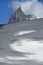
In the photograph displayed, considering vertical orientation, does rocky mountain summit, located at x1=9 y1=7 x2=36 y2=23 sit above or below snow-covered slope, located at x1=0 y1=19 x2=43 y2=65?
above

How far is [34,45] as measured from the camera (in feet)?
6.11

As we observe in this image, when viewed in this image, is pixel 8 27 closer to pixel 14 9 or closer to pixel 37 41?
pixel 14 9

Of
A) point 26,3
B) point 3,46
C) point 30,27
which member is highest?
point 26,3

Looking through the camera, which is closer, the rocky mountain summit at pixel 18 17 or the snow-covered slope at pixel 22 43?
the snow-covered slope at pixel 22 43

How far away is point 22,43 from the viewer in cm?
195

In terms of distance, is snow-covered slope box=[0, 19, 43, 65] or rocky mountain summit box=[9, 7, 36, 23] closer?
snow-covered slope box=[0, 19, 43, 65]

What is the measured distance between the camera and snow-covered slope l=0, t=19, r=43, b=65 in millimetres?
1461

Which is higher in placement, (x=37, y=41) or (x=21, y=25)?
(x=21, y=25)

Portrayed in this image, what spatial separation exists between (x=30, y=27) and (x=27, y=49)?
0.90 metres

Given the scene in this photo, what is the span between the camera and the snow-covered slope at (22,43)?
1461 mm

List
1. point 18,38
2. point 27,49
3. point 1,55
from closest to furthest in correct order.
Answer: point 1,55 < point 27,49 < point 18,38

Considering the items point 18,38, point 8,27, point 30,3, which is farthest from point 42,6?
point 18,38

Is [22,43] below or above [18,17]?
below

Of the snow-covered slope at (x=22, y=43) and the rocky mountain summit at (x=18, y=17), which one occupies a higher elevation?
the rocky mountain summit at (x=18, y=17)
